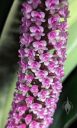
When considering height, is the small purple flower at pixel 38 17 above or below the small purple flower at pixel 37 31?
above

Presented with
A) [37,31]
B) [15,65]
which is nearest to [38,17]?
[37,31]

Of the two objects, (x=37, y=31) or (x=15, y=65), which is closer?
(x=37, y=31)

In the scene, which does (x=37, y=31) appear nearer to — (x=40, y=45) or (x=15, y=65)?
(x=40, y=45)

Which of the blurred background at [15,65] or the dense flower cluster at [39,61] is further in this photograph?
the blurred background at [15,65]

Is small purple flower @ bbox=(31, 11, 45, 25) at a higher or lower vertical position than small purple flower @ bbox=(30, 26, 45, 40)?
higher

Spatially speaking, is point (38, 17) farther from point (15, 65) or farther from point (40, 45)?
point (15, 65)
